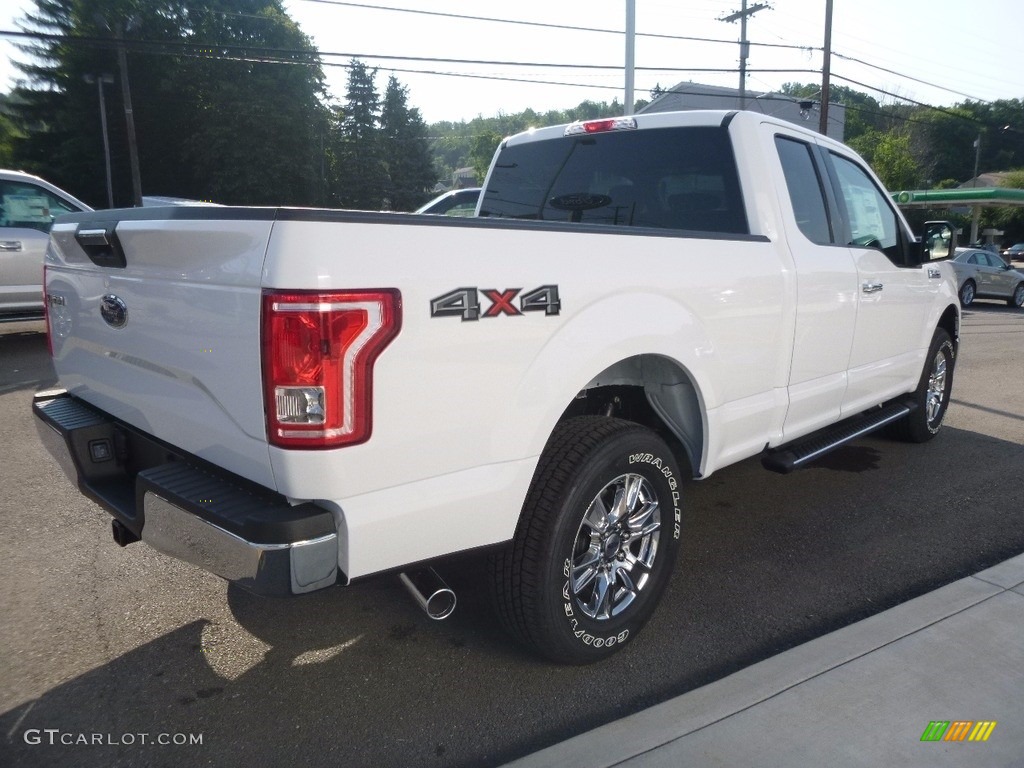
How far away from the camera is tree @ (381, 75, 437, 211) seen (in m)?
64.2

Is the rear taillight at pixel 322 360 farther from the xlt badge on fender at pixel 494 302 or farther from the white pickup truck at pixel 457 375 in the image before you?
the xlt badge on fender at pixel 494 302

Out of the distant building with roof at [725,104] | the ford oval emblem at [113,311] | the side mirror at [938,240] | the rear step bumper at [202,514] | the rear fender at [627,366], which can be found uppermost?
the distant building with roof at [725,104]

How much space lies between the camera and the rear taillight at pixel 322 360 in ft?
6.53

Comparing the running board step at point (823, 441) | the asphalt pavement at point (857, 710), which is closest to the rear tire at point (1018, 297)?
the running board step at point (823, 441)

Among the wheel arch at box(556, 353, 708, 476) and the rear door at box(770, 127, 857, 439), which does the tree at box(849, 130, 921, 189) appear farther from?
the wheel arch at box(556, 353, 708, 476)

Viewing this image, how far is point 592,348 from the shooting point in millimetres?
2623

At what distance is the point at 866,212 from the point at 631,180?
1.60 meters

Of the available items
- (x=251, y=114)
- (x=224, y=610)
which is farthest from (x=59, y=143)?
(x=224, y=610)

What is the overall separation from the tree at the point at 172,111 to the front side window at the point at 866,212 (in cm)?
3712

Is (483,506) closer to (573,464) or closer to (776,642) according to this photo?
(573,464)

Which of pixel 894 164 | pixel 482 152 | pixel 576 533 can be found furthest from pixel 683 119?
pixel 482 152

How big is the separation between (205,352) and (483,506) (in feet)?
2.97

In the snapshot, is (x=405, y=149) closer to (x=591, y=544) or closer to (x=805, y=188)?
(x=805, y=188)

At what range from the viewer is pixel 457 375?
87.5 inches
